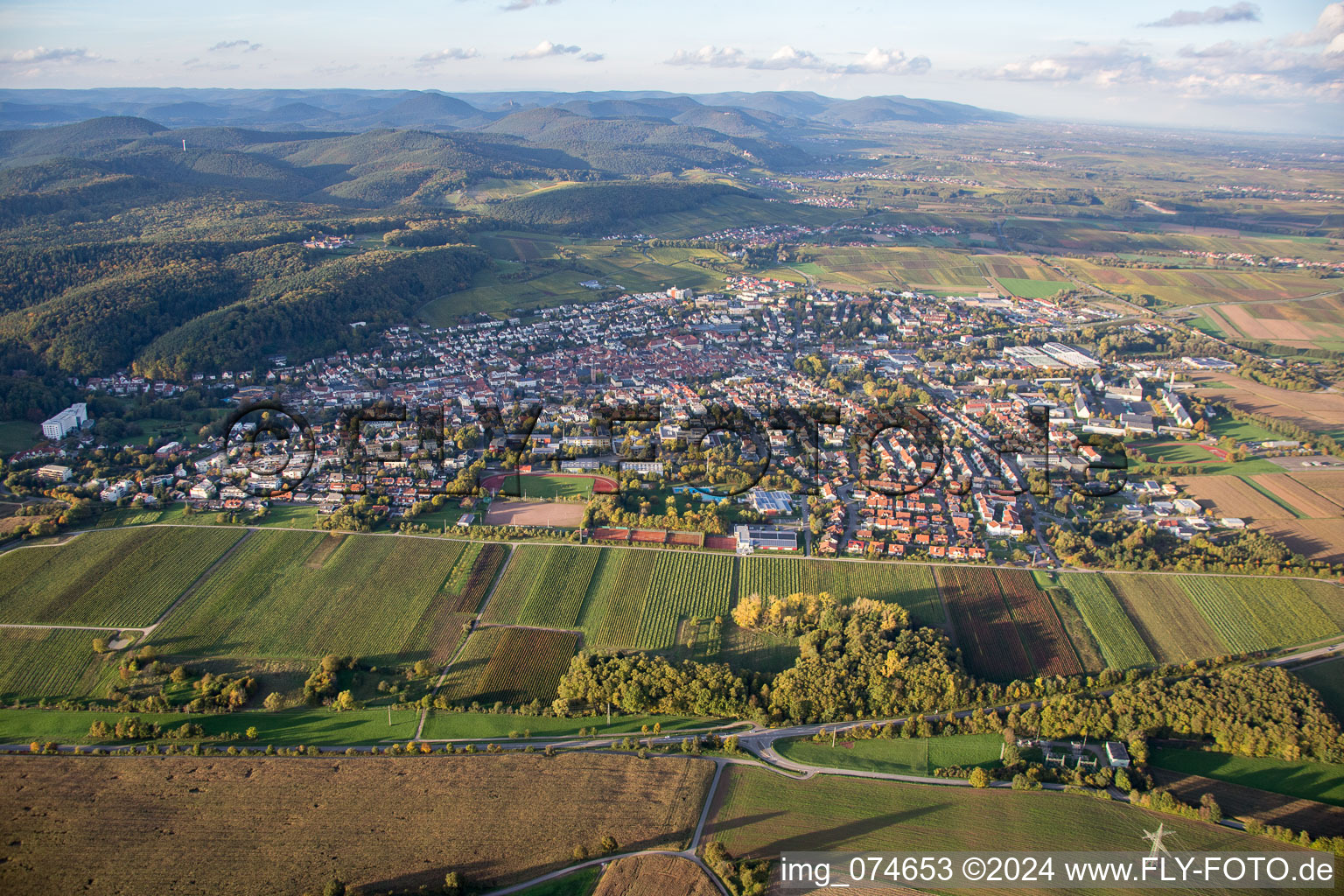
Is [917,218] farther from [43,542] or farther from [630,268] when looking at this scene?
[43,542]

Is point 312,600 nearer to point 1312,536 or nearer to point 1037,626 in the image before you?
point 1037,626

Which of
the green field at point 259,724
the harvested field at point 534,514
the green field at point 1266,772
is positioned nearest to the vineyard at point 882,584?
the green field at point 1266,772

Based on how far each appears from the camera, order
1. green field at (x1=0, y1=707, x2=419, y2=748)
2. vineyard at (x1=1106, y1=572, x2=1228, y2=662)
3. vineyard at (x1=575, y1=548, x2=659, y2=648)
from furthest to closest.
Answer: vineyard at (x1=575, y1=548, x2=659, y2=648), vineyard at (x1=1106, y1=572, x2=1228, y2=662), green field at (x1=0, y1=707, x2=419, y2=748)

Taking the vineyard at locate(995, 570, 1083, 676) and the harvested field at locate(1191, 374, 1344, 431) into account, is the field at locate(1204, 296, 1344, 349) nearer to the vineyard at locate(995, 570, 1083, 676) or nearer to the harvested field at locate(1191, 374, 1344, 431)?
the harvested field at locate(1191, 374, 1344, 431)

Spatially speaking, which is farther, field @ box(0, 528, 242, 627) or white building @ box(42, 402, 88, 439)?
white building @ box(42, 402, 88, 439)

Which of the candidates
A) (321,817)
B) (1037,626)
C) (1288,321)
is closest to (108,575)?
(321,817)

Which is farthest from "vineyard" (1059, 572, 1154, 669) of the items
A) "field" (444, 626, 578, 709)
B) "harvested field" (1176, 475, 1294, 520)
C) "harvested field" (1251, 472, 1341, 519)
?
"field" (444, 626, 578, 709)
